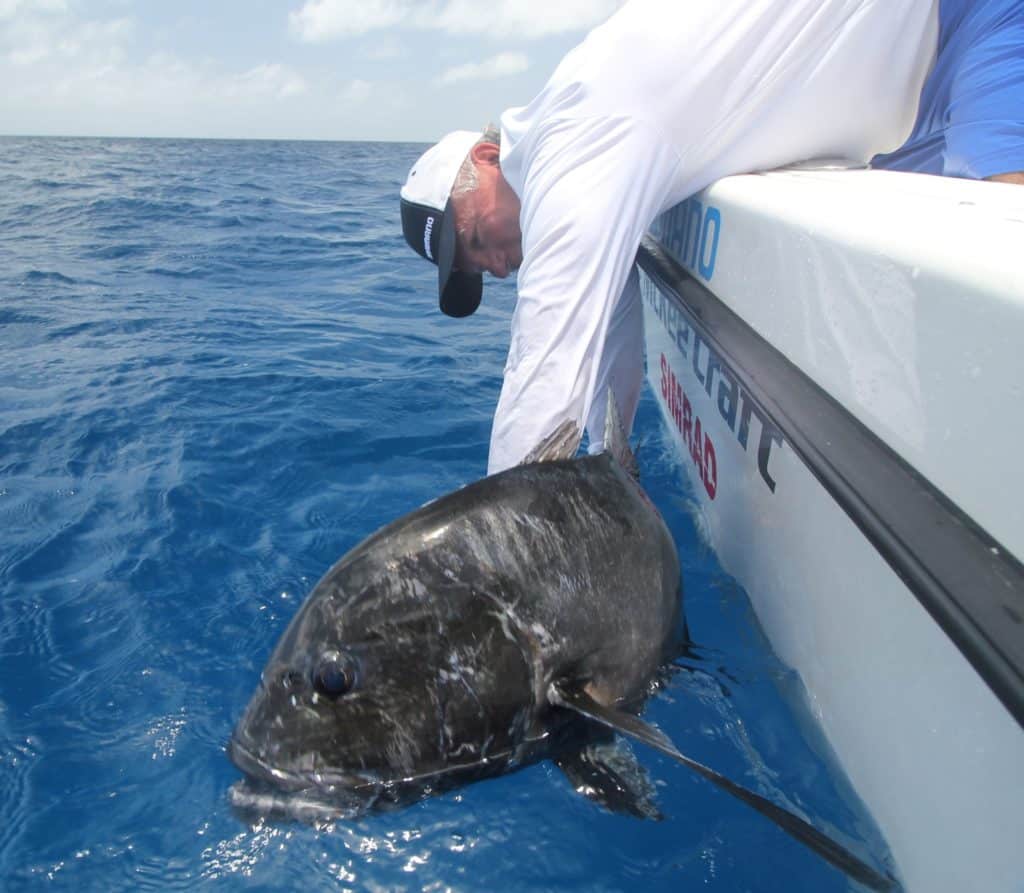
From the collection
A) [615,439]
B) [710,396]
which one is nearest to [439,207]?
[710,396]

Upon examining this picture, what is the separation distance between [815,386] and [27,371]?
5.15 m

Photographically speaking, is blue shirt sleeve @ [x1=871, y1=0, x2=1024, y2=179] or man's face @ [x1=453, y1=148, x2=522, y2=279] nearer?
blue shirt sleeve @ [x1=871, y1=0, x2=1024, y2=179]

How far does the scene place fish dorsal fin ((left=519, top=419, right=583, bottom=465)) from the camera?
1.69m

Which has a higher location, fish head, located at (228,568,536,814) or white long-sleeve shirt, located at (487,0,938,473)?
white long-sleeve shirt, located at (487,0,938,473)

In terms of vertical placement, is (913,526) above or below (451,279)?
below

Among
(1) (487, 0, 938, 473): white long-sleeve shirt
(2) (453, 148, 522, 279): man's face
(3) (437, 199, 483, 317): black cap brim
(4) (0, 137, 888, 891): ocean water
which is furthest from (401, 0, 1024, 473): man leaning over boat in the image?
(4) (0, 137, 888, 891): ocean water

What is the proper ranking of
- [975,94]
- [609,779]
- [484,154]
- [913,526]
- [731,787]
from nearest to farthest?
[913,526], [731,787], [609,779], [975,94], [484,154]

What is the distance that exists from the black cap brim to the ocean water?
0.87 metres

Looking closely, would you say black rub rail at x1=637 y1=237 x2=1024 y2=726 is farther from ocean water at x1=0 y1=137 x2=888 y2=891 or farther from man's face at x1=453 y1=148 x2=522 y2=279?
man's face at x1=453 y1=148 x2=522 y2=279

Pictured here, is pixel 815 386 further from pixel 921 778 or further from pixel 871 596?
pixel 921 778

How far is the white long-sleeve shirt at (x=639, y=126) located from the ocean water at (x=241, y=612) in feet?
2.88

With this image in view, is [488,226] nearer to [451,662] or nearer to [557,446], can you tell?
[557,446]

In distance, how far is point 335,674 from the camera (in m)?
1.39

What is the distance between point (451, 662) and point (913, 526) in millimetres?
811
